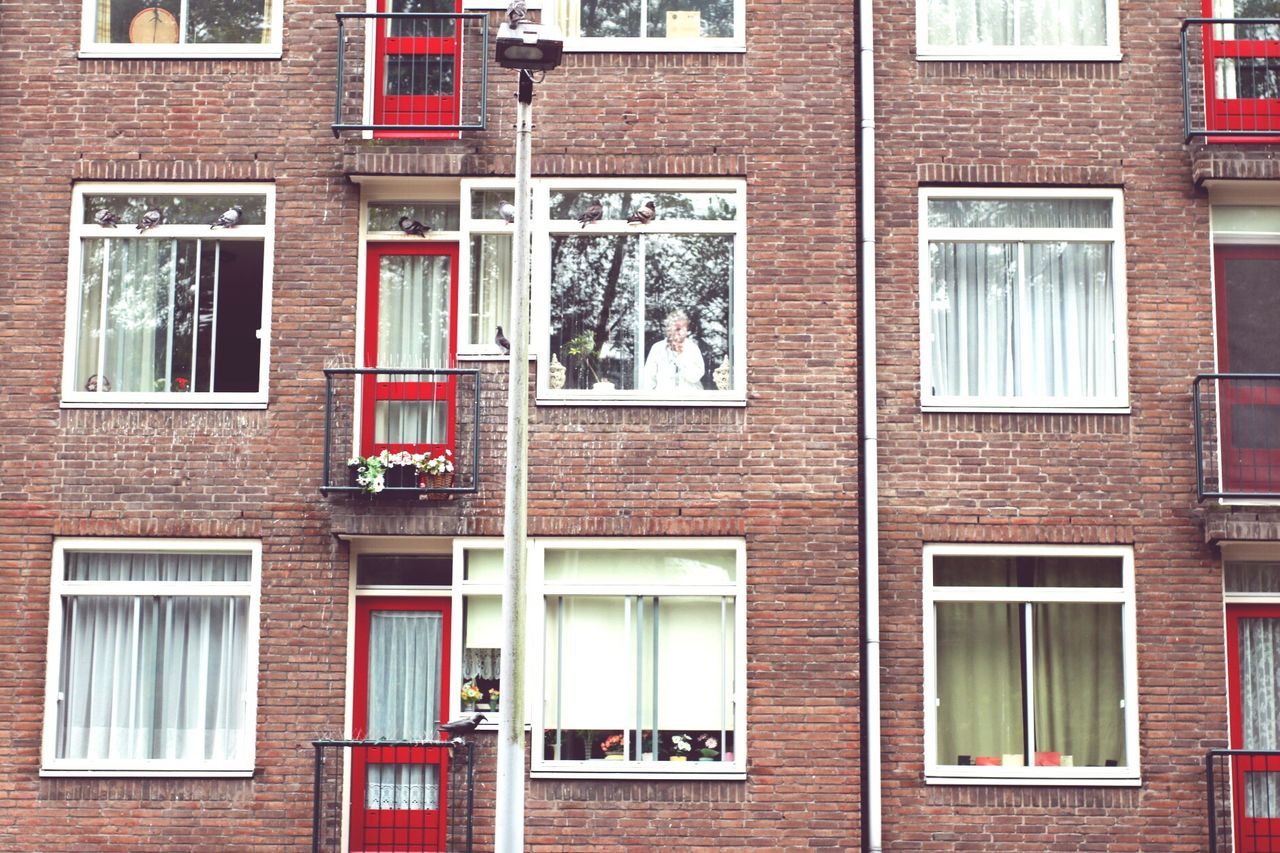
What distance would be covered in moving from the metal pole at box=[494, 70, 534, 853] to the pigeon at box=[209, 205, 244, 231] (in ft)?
15.8

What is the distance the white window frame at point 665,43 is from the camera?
16781mm

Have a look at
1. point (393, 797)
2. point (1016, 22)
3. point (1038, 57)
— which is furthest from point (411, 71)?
point (393, 797)

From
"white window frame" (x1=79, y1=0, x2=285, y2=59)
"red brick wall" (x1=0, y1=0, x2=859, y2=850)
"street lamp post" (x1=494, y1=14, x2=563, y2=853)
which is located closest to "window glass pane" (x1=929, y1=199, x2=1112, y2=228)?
"red brick wall" (x1=0, y1=0, x2=859, y2=850)

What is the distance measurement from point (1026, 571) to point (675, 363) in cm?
379

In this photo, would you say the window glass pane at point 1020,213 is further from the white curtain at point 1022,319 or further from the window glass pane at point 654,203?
the window glass pane at point 654,203

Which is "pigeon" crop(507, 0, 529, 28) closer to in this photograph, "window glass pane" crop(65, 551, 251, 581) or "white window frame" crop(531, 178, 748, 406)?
"white window frame" crop(531, 178, 748, 406)

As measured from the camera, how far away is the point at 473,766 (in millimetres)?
15531

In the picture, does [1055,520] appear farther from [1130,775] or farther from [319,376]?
[319,376]

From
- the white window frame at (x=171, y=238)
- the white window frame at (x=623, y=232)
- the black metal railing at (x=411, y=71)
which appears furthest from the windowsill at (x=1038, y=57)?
the white window frame at (x=171, y=238)

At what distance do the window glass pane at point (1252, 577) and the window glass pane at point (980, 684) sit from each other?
199 centimetres

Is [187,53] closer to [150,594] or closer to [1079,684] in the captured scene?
[150,594]

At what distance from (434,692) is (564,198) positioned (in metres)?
4.82

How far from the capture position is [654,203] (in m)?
16.6

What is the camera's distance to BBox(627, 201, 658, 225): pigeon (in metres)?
16.5
